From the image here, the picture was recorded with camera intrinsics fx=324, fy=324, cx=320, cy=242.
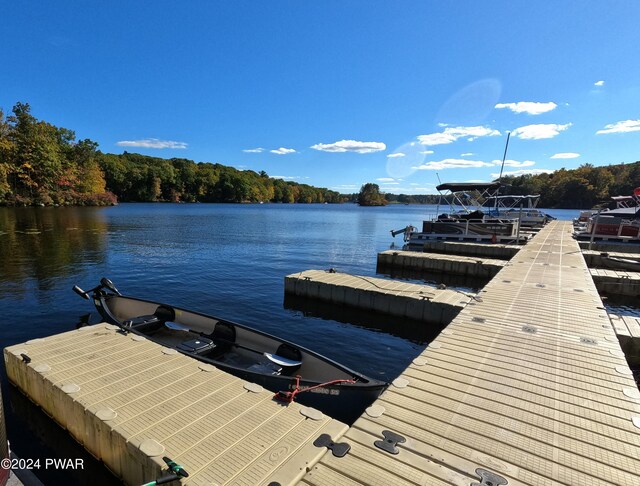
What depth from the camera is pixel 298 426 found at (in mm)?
4277

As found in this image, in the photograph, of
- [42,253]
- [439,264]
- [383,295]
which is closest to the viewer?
[383,295]

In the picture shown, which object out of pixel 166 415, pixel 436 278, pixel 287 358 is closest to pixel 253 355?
pixel 287 358

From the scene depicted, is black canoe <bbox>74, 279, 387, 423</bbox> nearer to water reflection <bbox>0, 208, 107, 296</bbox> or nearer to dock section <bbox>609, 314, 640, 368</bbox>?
dock section <bbox>609, 314, 640, 368</bbox>

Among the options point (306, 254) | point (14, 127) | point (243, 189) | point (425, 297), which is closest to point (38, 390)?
point (425, 297)

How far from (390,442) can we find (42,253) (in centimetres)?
2803

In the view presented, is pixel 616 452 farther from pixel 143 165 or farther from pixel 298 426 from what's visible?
pixel 143 165

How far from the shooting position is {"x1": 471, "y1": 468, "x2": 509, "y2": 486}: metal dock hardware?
3223 millimetres

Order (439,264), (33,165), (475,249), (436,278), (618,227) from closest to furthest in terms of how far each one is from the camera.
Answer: (436,278)
(439,264)
(475,249)
(618,227)
(33,165)

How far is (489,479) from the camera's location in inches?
129

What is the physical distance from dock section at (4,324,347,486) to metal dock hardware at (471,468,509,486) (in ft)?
5.15

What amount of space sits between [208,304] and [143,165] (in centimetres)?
11833

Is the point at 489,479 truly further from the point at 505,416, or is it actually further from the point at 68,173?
the point at 68,173

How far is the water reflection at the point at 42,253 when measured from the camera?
54.6 feet

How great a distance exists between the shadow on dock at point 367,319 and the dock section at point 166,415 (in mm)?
7571
